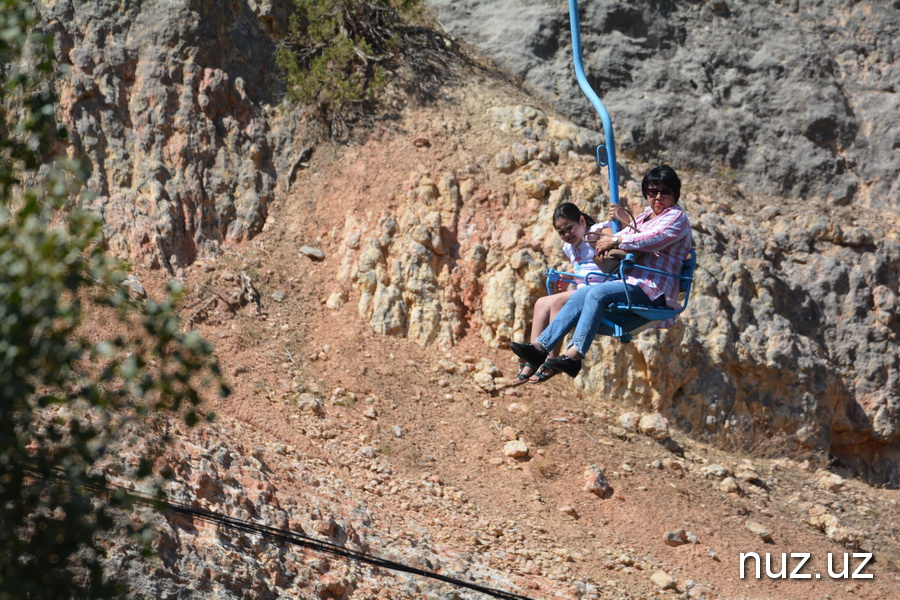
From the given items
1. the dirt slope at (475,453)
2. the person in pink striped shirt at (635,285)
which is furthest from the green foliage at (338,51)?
the person in pink striped shirt at (635,285)

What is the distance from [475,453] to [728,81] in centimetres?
829

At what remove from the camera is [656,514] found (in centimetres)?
1209

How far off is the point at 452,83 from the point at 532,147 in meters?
1.73

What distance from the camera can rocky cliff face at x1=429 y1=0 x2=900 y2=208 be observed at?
16.6 m

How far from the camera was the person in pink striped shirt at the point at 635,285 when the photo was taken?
8023mm

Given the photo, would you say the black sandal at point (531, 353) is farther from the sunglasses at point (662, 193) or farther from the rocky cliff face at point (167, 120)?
the rocky cliff face at point (167, 120)

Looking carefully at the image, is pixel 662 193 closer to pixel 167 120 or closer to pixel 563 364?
pixel 563 364

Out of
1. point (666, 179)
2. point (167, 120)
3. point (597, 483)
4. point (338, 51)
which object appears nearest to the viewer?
point (666, 179)

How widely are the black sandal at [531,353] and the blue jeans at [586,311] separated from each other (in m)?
0.06

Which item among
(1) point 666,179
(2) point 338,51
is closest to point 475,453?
(1) point 666,179

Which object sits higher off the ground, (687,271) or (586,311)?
(687,271)

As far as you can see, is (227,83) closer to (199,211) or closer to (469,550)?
(199,211)

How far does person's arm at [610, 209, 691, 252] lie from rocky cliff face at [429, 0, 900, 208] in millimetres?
8083

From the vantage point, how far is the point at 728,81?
1733cm
